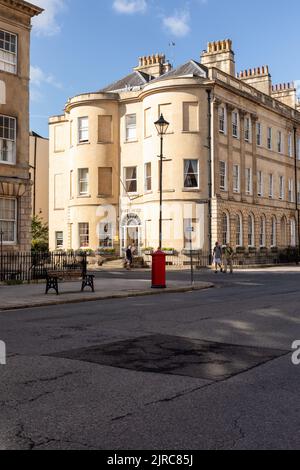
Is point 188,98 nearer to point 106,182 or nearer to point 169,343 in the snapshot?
point 106,182

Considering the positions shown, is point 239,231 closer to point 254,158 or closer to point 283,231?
point 254,158

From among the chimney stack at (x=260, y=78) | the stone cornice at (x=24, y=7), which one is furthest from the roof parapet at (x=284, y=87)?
the stone cornice at (x=24, y=7)

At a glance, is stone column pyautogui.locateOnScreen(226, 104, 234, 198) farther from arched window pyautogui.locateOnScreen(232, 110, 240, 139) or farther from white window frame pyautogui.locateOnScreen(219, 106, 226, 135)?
arched window pyautogui.locateOnScreen(232, 110, 240, 139)

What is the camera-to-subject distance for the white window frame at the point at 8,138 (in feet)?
81.4

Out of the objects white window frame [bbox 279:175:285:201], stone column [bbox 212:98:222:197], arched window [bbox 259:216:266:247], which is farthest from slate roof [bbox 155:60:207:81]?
white window frame [bbox 279:175:285:201]

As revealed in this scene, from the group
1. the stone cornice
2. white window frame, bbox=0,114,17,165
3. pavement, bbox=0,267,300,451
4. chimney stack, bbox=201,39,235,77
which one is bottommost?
pavement, bbox=0,267,300,451

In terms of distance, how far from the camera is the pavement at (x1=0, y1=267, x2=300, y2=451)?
4.40 m

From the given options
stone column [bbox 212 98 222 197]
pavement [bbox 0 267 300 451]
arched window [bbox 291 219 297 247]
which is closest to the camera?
pavement [bbox 0 267 300 451]

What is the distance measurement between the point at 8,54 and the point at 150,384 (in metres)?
22.3

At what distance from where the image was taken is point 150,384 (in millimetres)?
6055

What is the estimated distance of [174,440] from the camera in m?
4.28

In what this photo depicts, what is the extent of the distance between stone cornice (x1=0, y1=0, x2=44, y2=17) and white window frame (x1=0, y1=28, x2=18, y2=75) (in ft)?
3.73

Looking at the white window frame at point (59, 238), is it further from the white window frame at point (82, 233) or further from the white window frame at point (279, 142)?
the white window frame at point (279, 142)

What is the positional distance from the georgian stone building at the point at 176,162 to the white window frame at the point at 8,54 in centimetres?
1686
